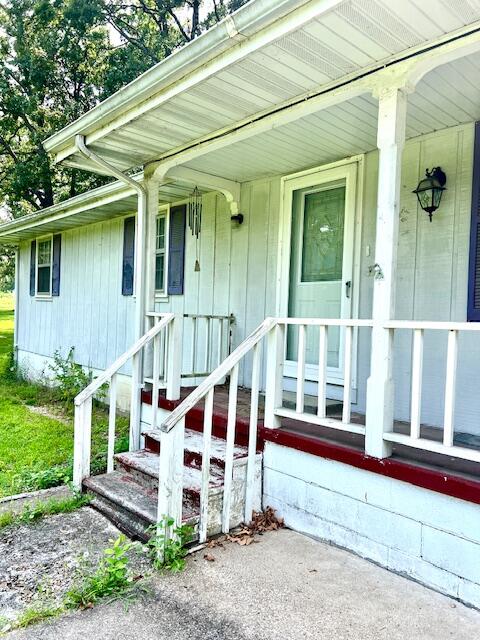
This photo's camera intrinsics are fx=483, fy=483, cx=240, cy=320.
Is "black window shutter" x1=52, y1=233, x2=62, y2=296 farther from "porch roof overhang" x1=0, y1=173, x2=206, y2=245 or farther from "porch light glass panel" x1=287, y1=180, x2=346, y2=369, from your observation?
"porch light glass panel" x1=287, y1=180, x2=346, y2=369

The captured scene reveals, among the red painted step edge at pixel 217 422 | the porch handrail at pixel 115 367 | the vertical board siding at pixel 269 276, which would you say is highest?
the vertical board siding at pixel 269 276

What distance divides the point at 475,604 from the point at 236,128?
327cm

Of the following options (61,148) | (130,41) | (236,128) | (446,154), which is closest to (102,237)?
(61,148)

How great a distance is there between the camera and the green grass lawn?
4113 millimetres

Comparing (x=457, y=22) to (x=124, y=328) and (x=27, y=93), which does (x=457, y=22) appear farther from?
(x=27, y=93)

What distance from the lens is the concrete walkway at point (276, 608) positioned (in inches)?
81.0

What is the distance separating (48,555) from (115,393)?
1.26 m

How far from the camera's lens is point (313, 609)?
7.30 ft

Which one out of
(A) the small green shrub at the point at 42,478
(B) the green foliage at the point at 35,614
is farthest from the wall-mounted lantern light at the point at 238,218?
(B) the green foliage at the point at 35,614

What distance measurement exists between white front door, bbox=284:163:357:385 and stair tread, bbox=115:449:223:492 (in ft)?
4.86

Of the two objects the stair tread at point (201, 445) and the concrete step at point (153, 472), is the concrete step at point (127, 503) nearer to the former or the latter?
the concrete step at point (153, 472)

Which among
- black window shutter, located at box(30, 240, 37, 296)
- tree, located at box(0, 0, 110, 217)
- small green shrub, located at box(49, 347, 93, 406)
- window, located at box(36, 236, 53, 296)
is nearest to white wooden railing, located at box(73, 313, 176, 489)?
small green shrub, located at box(49, 347, 93, 406)

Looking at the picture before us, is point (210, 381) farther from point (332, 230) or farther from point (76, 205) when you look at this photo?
point (76, 205)

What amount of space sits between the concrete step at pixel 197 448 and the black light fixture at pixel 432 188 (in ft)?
7.28
